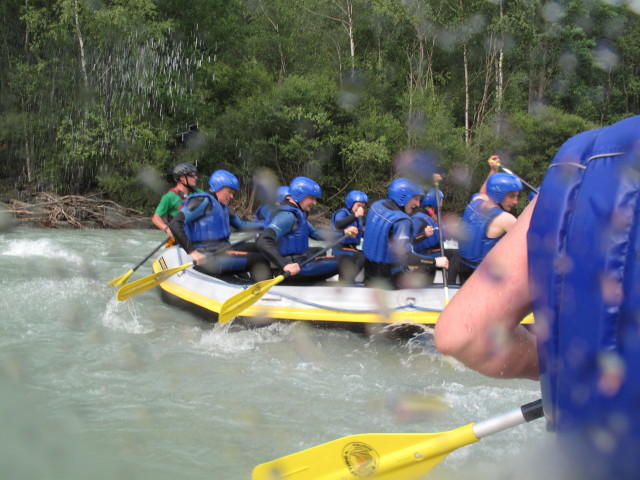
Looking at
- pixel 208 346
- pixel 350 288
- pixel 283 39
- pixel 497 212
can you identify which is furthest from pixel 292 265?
pixel 283 39

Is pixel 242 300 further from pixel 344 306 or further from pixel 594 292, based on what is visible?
pixel 594 292

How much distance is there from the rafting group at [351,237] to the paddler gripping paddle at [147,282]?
9 cm

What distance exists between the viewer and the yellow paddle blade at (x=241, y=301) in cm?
575

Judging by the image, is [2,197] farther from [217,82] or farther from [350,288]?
[350,288]

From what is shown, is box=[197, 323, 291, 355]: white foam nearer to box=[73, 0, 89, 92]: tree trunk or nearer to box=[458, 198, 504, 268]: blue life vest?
box=[458, 198, 504, 268]: blue life vest

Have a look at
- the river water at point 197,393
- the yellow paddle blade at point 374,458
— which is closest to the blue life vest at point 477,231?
the river water at point 197,393

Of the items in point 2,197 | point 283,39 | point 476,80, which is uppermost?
point 283,39

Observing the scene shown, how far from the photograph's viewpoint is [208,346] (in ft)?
19.2

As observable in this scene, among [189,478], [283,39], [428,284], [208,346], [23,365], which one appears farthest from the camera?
[283,39]

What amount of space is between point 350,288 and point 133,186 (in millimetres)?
13871

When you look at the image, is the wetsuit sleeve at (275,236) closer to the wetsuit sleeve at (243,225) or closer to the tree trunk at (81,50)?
the wetsuit sleeve at (243,225)

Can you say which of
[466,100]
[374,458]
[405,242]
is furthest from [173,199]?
[466,100]

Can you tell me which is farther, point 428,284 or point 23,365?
point 428,284

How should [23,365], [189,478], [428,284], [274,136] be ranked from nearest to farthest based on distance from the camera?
[189,478], [23,365], [428,284], [274,136]
